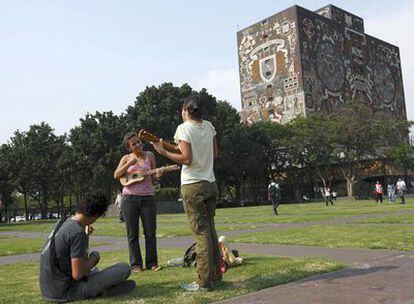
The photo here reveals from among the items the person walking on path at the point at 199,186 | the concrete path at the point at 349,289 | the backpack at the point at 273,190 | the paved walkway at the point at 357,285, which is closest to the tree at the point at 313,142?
the backpack at the point at 273,190

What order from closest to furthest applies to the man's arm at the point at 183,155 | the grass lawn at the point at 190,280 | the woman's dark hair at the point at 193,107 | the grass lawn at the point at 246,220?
the grass lawn at the point at 190,280, the man's arm at the point at 183,155, the woman's dark hair at the point at 193,107, the grass lawn at the point at 246,220

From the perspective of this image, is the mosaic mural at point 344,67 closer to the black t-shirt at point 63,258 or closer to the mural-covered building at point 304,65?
the mural-covered building at point 304,65

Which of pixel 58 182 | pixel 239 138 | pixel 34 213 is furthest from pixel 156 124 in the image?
pixel 34 213

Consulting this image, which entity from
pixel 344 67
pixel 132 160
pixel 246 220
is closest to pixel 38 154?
pixel 246 220

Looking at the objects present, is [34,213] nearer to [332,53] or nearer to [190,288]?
[332,53]

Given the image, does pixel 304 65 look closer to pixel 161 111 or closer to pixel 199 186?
pixel 161 111

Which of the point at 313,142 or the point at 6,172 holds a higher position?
the point at 313,142

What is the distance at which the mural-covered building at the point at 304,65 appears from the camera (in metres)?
72.8

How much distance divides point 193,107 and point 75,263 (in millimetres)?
2085

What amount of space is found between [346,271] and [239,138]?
51.5m

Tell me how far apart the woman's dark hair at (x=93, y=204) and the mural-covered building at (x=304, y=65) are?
6600 centimetres

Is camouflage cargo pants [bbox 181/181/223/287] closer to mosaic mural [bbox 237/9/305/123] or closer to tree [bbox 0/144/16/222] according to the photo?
tree [bbox 0/144/16/222]

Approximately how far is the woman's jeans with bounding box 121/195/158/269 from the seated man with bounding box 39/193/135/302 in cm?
184

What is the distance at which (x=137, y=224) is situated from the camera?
24.2 ft
